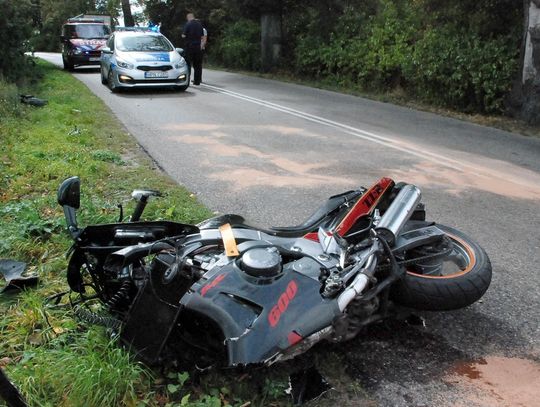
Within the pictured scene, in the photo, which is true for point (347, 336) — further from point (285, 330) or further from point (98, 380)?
point (98, 380)

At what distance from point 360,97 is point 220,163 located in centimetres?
908

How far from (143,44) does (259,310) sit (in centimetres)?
1472

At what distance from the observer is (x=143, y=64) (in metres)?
15.1

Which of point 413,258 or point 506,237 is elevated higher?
point 413,258

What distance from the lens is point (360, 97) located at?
53.1ft

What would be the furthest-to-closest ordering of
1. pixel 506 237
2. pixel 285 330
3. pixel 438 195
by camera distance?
pixel 438 195
pixel 506 237
pixel 285 330

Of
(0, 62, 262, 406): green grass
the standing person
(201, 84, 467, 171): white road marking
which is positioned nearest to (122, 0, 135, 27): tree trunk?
the standing person

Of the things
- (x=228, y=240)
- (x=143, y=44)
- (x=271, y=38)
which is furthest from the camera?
(x=271, y=38)

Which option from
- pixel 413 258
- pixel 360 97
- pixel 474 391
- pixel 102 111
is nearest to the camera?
pixel 474 391

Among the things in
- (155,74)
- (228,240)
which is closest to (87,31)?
(155,74)

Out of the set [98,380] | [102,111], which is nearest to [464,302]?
[98,380]

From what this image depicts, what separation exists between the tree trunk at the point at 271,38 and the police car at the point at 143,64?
6.93 m

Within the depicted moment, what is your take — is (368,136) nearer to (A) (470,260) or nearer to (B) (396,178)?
(B) (396,178)

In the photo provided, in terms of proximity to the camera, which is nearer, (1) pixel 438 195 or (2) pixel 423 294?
(2) pixel 423 294
